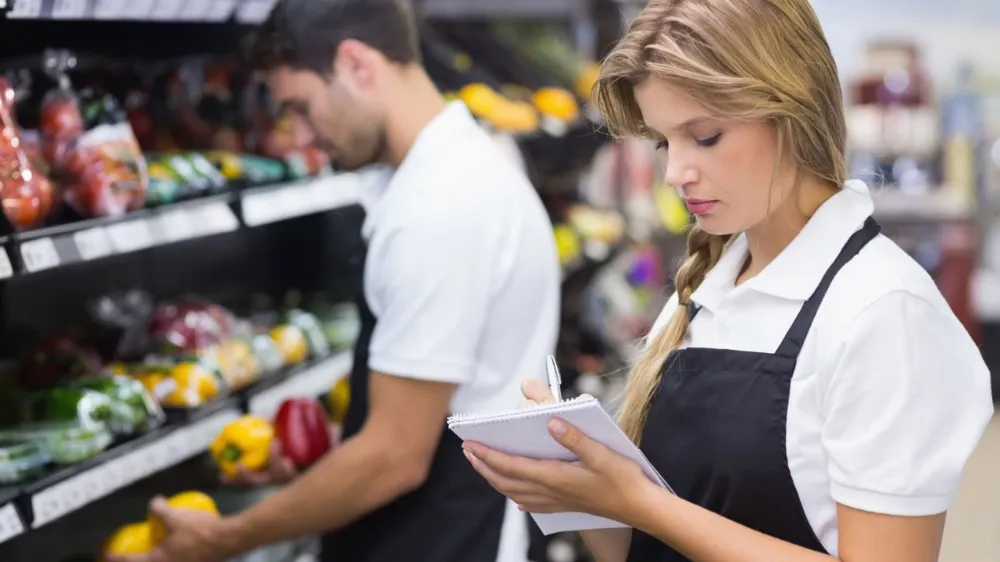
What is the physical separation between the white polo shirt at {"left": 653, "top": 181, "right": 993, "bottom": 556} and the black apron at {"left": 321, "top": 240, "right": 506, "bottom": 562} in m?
0.96

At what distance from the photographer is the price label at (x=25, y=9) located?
5.96ft

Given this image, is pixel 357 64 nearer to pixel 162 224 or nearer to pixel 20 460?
pixel 162 224

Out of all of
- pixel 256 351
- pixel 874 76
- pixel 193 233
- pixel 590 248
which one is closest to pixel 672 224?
pixel 590 248

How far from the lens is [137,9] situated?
2.23 meters

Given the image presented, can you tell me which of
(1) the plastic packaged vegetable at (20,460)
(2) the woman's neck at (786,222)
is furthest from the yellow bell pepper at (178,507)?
(2) the woman's neck at (786,222)

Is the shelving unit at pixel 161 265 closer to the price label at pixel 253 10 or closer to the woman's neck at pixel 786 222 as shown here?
the price label at pixel 253 10

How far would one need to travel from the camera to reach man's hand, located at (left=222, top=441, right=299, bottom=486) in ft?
8.24

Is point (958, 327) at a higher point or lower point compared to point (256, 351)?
higher

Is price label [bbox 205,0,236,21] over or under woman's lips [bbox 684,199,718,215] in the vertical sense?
over

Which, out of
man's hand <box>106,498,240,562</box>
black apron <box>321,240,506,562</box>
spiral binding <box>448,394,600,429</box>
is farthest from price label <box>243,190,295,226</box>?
spiral binding <box>448,394,600,429</box>

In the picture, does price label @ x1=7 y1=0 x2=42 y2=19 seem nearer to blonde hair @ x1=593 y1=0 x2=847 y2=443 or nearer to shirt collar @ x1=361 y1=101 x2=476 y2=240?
shirt collar @ x1=361 y1=101 x2=476 y2=240

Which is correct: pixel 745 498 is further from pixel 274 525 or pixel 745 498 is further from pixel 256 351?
pixel 256 351

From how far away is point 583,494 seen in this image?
4.87ft

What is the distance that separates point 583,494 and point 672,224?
4.94 metres
